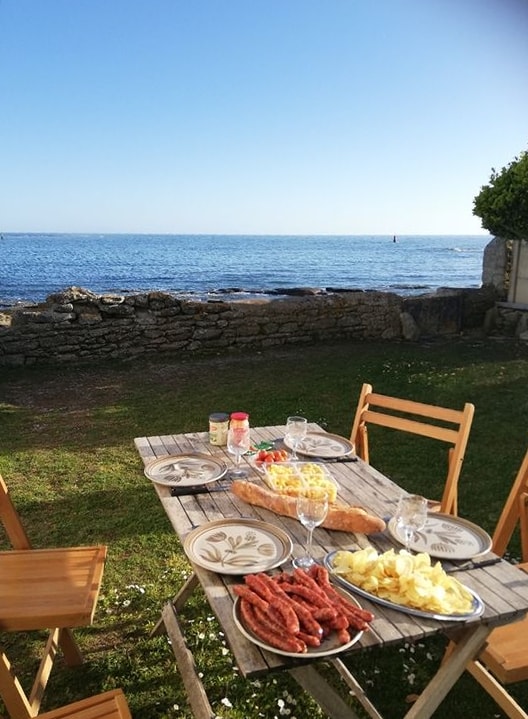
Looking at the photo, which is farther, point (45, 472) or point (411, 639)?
point (45, 472)

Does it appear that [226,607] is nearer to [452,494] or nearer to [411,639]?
[411,639]

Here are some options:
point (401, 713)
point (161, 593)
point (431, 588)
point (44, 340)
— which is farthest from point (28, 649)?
point (44, 340)

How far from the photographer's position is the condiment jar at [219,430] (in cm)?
283

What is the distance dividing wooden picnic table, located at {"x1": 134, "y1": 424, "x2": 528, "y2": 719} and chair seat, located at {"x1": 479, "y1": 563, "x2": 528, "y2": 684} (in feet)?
0.66

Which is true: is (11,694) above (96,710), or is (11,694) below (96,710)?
below

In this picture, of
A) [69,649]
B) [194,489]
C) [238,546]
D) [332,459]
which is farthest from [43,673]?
[332,459]

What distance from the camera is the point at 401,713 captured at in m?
2.34

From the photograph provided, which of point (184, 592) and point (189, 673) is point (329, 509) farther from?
point (184, 592)

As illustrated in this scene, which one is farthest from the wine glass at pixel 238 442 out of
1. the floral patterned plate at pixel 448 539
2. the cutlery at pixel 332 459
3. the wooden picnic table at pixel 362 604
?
the floral patterned plate at pixel 448 539

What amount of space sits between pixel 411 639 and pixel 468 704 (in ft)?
4.41

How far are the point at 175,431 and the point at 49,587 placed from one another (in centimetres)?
345

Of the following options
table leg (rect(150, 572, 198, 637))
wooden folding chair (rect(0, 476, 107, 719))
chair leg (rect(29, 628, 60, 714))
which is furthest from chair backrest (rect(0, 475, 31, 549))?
table leg (rect(150, 572, 198, 637))

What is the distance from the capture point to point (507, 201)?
7.54 metres

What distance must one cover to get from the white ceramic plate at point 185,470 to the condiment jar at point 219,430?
0.69 ft
